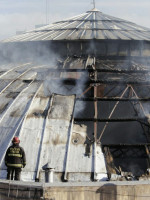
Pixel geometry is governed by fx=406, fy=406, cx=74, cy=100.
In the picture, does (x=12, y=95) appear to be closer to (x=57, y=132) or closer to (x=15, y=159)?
(x=57, y=132)

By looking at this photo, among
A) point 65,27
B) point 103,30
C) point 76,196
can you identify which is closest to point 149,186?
point 76,196

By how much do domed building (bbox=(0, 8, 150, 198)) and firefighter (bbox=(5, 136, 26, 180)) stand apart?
0.67m

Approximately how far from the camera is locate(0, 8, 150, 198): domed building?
19.7m

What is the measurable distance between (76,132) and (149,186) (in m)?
5.00

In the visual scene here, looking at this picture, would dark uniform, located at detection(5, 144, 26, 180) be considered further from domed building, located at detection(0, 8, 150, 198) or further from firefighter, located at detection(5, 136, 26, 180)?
domed building, located at detection(0, 8, 150, 198)

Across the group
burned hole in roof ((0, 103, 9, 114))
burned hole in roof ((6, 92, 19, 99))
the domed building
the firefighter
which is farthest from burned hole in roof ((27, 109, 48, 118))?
the firefighter

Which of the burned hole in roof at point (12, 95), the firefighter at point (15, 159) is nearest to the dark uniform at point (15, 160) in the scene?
the firefighter at point (15, 159)

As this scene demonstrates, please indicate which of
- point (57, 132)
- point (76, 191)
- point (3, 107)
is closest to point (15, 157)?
point (76, 191)

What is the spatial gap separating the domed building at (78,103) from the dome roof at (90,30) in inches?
3.7

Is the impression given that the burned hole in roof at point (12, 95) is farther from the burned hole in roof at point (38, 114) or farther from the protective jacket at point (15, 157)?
the protective jacket at point (15, 157)

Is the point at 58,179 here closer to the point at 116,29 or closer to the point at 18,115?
the point at 18,115

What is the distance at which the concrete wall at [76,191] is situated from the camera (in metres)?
16.9

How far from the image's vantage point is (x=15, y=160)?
18.1 m

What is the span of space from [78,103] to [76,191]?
23.7 feet
